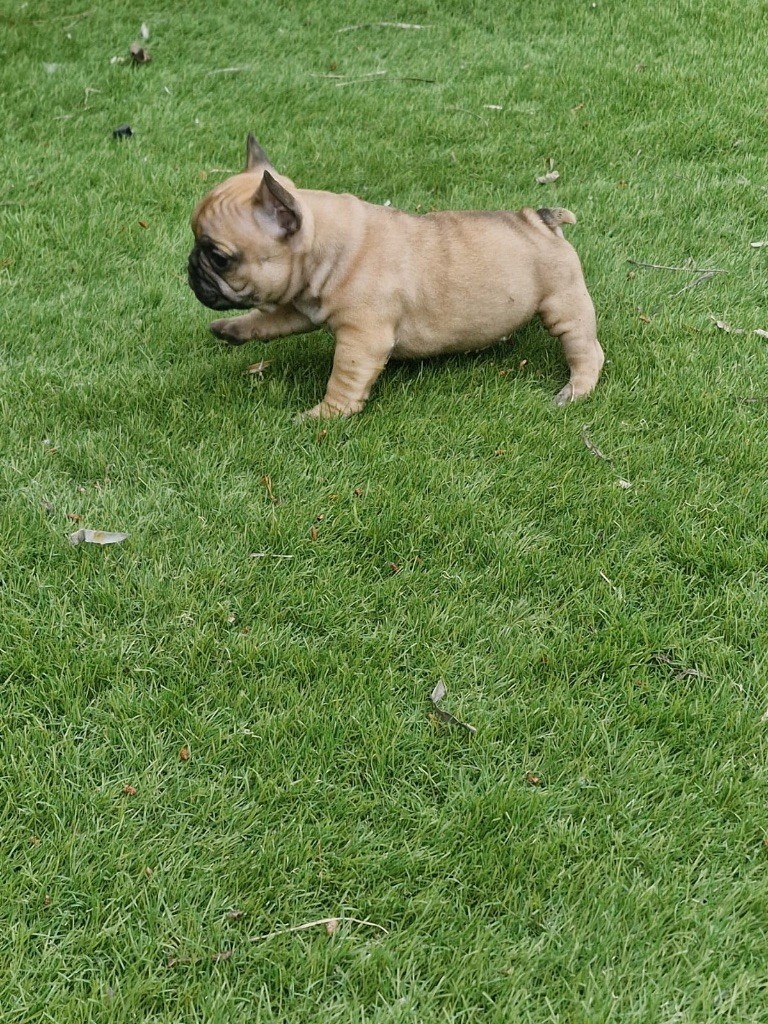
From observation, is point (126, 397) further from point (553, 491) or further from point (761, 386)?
point (761, 386)

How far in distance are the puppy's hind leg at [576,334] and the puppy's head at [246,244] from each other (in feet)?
3.98

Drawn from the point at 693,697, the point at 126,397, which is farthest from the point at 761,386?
the point at 126,397

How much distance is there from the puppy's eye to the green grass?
595 mm

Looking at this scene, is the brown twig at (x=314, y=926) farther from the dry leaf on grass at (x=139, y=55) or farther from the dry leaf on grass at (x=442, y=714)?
the dry leaf on grass at (x=139, y=55)

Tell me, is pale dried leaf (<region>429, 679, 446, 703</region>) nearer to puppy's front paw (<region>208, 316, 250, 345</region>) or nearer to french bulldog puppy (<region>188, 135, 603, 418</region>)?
french bulldog puppy (<region>188, 135, 603, 418</region>)

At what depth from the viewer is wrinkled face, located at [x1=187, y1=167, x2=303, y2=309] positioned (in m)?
3.57

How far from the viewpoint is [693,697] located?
280 centimetres

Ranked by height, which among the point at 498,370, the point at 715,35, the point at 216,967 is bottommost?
the point at 216,967

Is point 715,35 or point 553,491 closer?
point 553,491

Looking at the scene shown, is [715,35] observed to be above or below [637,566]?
above

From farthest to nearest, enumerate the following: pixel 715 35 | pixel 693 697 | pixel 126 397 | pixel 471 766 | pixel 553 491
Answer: pixel 715 35 → pixel 126 397 → pixel 553 491 → pixel 693 697 → pixel 471 766

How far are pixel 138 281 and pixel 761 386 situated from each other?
11.0 feet

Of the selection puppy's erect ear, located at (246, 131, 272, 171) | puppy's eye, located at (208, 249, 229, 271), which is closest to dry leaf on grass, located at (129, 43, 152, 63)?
puppy's erect ear, located at (246, 131, 272, 171)

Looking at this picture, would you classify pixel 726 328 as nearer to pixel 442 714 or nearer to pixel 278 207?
pixel 278 207
